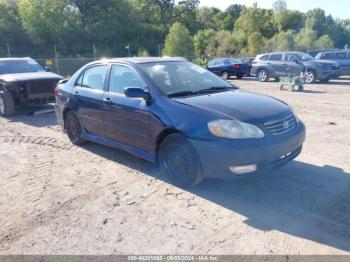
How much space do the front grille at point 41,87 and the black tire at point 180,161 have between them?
6541 mm

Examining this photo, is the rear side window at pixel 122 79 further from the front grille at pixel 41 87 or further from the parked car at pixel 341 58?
the parked car at pixel 341 58

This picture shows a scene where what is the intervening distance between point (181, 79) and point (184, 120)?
1.08m

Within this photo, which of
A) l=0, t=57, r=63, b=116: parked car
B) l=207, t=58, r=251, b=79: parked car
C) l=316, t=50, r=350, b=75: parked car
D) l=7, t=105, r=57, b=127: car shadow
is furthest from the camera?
l=207, t=58, r=251, b=79: parked car

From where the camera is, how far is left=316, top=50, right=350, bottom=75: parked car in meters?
19.0

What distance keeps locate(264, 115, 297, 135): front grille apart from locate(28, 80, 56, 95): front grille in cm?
761

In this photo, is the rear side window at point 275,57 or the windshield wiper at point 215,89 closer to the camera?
the windshield wiper at point 215,89

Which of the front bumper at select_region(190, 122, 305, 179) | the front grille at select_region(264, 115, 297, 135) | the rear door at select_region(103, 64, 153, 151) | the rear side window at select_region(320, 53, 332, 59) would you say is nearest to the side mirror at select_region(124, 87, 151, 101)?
the rear door at select_region(103, 64, 153, 151)

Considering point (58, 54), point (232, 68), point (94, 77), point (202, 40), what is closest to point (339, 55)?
point (232, 68)

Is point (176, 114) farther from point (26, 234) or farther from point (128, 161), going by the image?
point (26, 234)

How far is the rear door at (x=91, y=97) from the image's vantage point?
19.5 feet

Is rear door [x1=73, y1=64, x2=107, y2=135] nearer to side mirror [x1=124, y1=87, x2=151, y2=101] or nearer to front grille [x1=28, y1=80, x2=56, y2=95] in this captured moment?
side mirror [x1=124, y1=87, x2=151, y2=101]

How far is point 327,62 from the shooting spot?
722 inches

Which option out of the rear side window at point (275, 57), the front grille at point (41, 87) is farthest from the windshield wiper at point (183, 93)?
the rear side window at point (275, 57)

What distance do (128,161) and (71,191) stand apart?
4.28 feet
